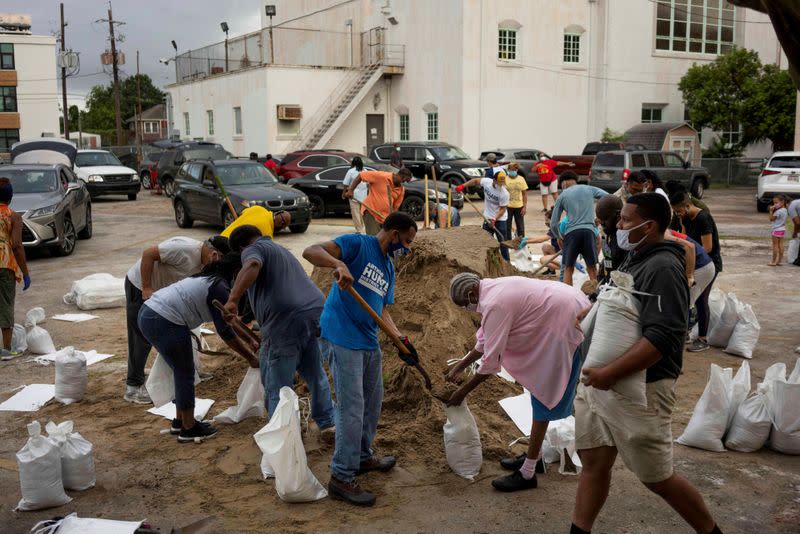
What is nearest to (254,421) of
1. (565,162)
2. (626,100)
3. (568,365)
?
(568,365)

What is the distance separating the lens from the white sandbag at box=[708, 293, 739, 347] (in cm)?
780

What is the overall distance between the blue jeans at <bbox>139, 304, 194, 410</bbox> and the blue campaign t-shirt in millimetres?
1331

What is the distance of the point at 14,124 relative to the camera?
167 feet

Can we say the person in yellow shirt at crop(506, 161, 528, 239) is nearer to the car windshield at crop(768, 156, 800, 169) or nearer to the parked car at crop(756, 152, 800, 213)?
the parked car at crop(756, 152, 800, 213)

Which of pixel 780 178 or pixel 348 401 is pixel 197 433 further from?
pixel 780 178

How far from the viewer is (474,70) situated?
30.5 meters

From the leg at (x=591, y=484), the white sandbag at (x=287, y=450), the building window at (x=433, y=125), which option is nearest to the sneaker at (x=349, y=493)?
the white sandbag at (x=287, y=450)

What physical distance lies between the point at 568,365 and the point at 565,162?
81.7ft

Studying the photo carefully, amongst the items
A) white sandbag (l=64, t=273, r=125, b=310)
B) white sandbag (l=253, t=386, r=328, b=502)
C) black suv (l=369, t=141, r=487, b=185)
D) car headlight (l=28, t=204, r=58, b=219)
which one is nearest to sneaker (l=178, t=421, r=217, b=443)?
white sandbag (l=253, t=386, r=328, b=502)

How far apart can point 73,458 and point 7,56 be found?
178 ft

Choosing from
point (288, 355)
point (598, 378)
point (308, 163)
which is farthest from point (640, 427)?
point (308, 163)

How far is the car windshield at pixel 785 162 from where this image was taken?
68.2 ft

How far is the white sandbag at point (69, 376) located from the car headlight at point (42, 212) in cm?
797

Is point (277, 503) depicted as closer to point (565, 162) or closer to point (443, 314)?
point (443, 314)
